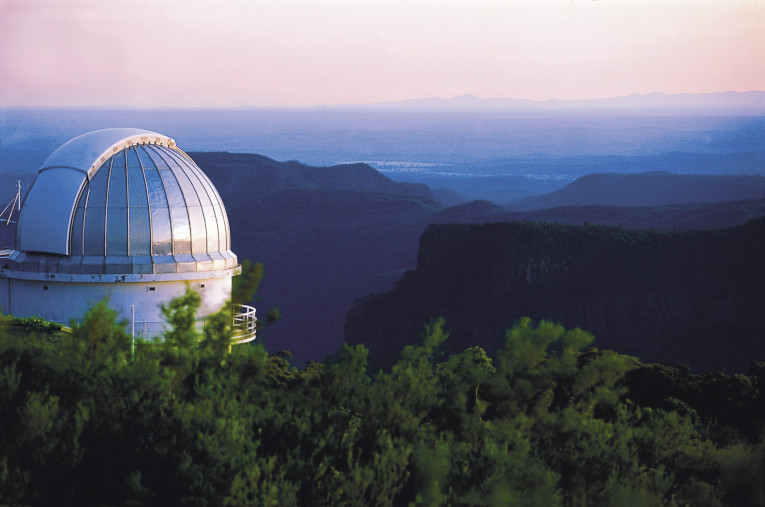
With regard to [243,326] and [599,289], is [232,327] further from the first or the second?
[599,289]

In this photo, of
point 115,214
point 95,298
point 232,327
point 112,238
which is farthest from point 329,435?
point 115,214

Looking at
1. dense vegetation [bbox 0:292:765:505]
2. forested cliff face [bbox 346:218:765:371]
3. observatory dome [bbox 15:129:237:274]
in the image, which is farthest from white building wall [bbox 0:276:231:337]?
forested cliff face [bbox 346:218:765:371]

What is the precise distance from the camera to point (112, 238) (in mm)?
22828

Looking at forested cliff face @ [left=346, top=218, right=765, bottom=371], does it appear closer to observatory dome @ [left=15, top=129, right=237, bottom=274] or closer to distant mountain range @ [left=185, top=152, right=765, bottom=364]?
distant mountain range @ [left=185, top=152, right=765, bottom=364]

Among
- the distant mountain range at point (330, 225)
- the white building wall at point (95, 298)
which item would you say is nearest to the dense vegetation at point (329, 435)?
the white building wall at point (95, 298)

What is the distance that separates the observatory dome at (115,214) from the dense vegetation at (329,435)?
3.16m

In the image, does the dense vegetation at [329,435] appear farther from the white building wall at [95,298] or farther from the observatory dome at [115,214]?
the observatory dome at [115,214]

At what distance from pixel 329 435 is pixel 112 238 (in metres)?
8.44

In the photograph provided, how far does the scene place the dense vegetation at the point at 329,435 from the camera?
1552 centimetres

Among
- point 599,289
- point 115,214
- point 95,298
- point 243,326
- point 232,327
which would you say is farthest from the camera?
point 599,289

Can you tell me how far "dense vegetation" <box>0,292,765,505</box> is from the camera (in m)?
15.5

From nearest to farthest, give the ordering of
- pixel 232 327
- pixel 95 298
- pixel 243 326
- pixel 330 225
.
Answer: pixel 95 298
pixel 232 327
pixel 243 326
pixel 330 225

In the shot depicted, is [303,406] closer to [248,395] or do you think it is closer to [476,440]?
[248,395]

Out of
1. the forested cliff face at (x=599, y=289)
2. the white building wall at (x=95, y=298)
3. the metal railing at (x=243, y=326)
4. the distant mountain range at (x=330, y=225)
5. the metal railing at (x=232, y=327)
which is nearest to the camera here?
the metal railing at (x=232, y=327)
